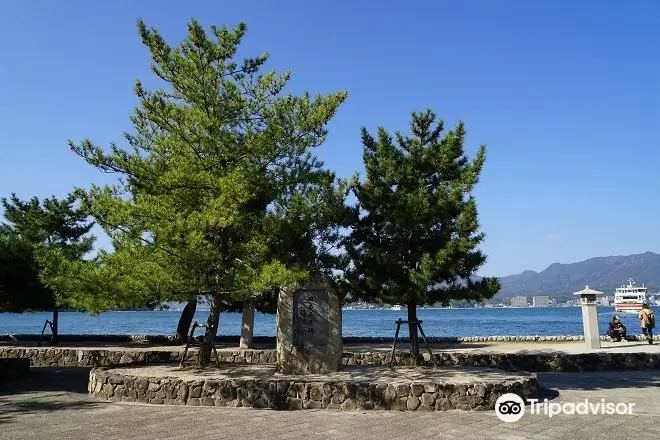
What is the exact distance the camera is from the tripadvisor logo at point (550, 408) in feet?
23.8

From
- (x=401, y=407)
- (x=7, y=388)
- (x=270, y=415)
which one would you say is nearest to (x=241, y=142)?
(x=270, y=415)

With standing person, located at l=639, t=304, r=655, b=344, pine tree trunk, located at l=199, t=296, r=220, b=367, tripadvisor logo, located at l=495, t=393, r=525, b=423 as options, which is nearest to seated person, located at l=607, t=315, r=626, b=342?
standing person, located at l=639, t=304, r=655, b=344

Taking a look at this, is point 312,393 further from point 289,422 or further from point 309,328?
point 309,328

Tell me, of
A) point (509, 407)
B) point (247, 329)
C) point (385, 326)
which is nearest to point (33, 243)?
point (247, 329)

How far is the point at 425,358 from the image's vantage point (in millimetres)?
13641

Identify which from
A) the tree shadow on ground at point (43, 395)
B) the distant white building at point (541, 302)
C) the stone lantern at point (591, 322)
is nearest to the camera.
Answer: the tree shadow on ground at point (43, 395)

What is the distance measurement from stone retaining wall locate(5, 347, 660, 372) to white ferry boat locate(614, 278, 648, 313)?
217 feet

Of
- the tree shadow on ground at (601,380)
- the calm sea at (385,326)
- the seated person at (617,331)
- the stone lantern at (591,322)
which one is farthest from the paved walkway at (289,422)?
the calm sea at (385,326)

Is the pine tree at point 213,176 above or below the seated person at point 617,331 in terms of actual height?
above

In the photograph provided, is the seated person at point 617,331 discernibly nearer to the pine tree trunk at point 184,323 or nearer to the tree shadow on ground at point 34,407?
the pine tree trunk at point 184,323

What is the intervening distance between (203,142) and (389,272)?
534 cm

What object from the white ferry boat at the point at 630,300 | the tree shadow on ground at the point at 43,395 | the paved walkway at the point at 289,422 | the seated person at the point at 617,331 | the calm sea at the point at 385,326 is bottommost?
the calm sea at the point at 385,326

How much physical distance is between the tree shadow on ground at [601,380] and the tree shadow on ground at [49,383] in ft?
33.8

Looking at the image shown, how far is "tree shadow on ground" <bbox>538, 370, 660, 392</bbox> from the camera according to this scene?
32.8 feet
